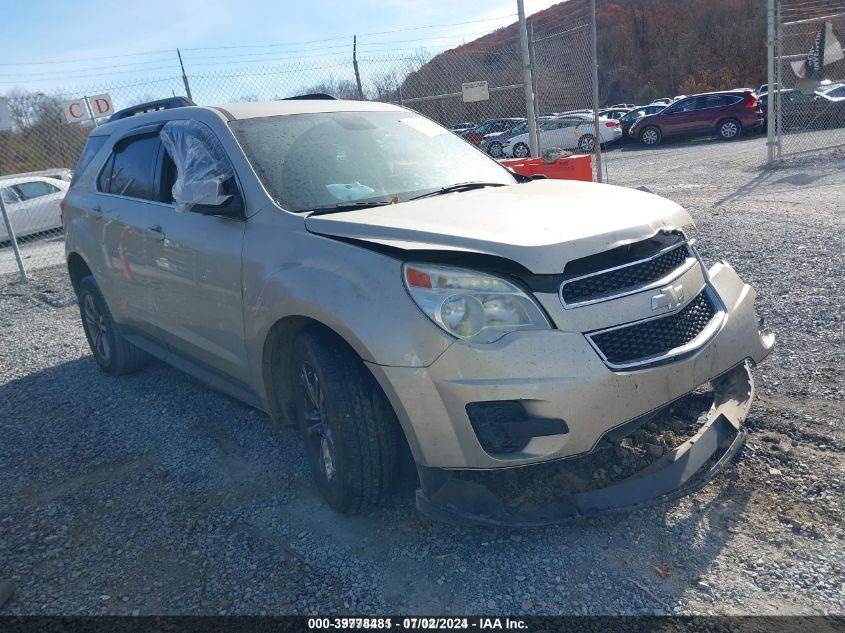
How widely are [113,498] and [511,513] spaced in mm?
2220

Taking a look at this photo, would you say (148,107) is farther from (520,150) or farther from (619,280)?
(520,150)

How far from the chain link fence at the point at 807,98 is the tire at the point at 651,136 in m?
3.56

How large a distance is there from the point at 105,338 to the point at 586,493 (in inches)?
168

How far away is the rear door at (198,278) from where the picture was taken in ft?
11.7

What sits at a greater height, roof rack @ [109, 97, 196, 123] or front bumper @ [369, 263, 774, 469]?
roof rack @ [109, 97, 196, 123]

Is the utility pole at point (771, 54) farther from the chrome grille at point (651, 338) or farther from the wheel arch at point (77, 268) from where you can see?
the wheel arch at point (77, 268)

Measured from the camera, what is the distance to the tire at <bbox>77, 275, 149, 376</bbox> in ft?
17.9

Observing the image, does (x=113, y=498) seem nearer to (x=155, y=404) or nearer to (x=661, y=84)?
(x=155, y=404)

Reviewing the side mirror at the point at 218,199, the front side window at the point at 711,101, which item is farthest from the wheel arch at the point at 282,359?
the front side window at the point at 711,101

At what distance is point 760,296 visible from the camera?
5508mm

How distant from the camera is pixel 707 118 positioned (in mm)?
24391

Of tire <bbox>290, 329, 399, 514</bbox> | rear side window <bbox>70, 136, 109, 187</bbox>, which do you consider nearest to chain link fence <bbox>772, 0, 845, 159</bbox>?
rear side window <bbox>70, 136, 109, 187</bbox>

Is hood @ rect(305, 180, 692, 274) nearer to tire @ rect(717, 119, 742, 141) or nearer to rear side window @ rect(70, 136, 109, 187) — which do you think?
rear side window @ rect(70, 136, 109, 187)

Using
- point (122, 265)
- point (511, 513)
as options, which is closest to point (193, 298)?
point (122, 265)
